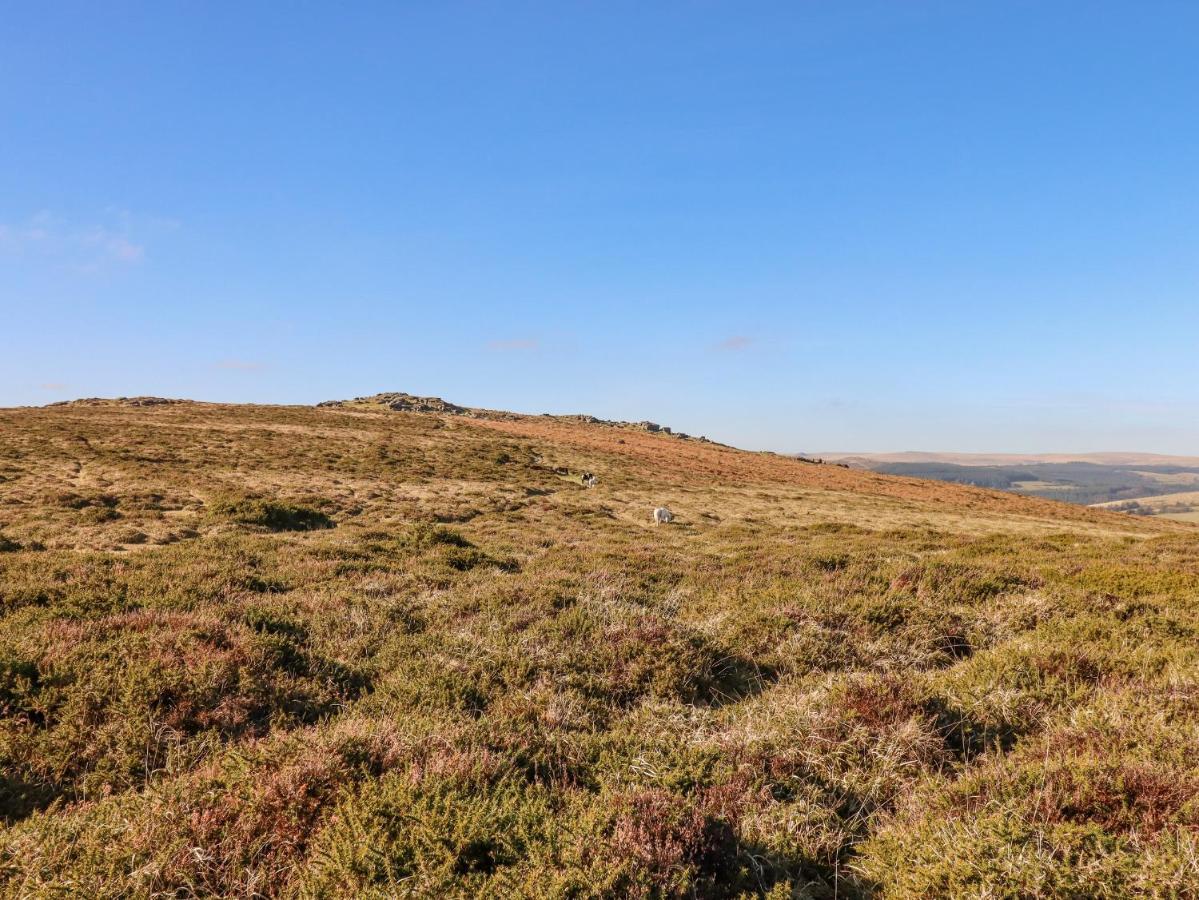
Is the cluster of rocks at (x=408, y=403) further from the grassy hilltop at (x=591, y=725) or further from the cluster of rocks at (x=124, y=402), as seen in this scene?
the grassy hilltop at (x=591, y=725)

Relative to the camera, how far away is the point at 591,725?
5211 mm

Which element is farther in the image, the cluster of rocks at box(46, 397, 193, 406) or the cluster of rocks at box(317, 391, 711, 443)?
the cluster of rocks at box(317, 391, 711, 443)

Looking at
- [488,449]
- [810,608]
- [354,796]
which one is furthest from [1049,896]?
[488,449]

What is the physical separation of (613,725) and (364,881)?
2623 mm

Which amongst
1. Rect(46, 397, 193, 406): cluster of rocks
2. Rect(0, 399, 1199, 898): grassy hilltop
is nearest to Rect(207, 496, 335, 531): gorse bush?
Rect(0, 399, 1199, 898): grassy hilltop

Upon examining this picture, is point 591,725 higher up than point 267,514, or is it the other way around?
point 267,514

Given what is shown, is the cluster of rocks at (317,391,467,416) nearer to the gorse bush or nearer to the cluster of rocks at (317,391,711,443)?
the cluster of rocks at (317,391,711,443)

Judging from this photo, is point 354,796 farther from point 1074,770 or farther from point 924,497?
point 924,497

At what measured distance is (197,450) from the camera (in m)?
36.0

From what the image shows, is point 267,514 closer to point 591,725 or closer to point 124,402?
point 591,725

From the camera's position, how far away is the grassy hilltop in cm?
327

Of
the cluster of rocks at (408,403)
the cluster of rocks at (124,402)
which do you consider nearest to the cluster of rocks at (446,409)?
the cluster of rocks at (408,403)

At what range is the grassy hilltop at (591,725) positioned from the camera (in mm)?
3270

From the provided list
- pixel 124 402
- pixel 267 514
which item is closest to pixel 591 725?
pixel 267 514
